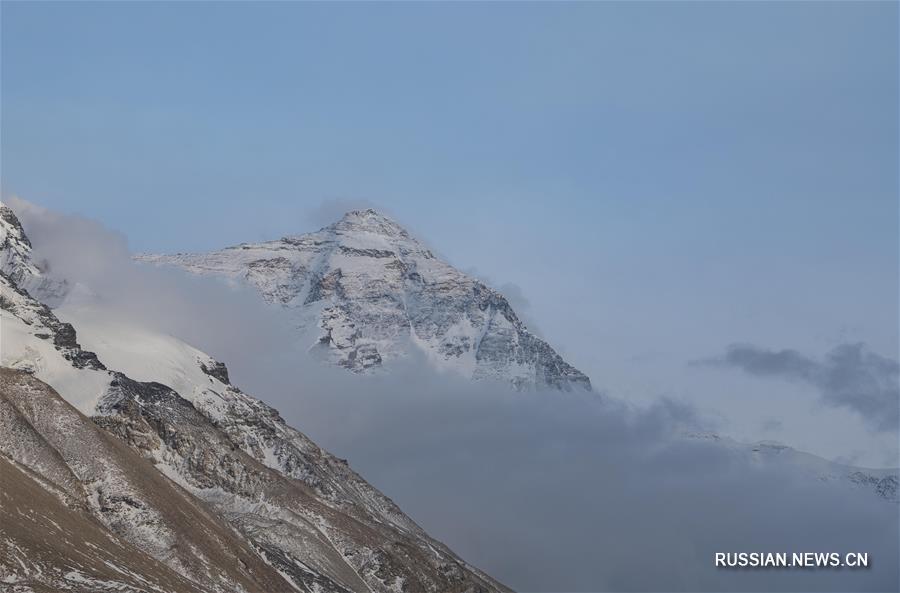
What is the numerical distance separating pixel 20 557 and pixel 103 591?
12.0m

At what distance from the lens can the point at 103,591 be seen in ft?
647

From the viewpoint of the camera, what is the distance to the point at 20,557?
196250 millimetres
